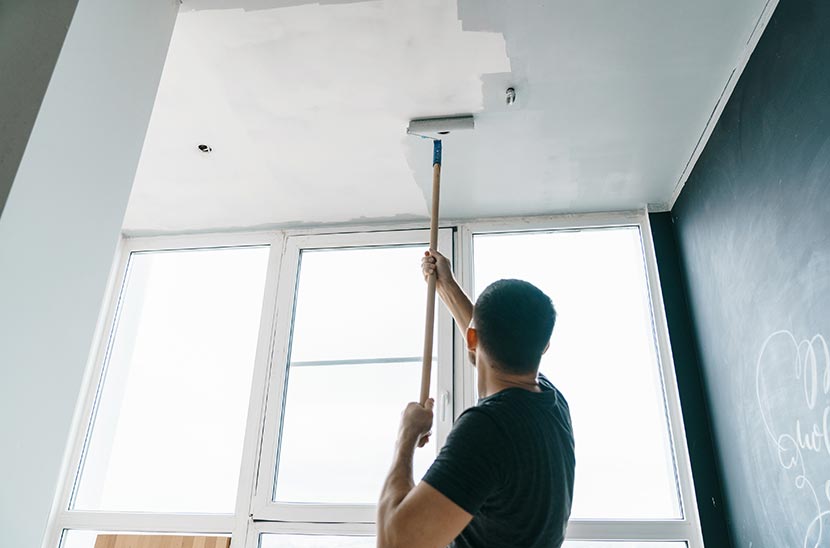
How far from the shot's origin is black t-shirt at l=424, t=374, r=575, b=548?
0.99m

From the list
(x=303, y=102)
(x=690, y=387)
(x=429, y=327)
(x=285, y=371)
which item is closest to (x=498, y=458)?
(x=429, y=327)

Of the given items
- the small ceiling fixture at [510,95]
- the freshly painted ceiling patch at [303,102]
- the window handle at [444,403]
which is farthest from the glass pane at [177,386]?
the small ceiling fixture at [510,95]

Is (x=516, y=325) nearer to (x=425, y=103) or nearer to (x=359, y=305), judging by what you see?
(x=425, y=103)

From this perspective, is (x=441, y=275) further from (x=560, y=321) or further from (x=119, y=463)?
(x=119, y=463)

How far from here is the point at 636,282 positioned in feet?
8.52

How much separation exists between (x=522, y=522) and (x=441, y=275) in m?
0.89

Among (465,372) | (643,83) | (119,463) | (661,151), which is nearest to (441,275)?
(465,372)

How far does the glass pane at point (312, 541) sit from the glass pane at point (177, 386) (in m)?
0.22

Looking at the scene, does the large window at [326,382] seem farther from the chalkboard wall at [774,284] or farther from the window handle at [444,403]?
the chalkboard wall at [774,284]

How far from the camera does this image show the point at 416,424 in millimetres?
1261

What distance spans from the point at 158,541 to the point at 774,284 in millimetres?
2481

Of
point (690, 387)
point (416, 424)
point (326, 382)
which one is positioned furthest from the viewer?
point (326, 382)

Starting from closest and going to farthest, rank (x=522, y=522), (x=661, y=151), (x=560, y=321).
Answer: (x=522, y=522) < (x=661, y=151) < (x=560, y=321)

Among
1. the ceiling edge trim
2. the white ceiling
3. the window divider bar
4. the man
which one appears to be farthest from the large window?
the man
